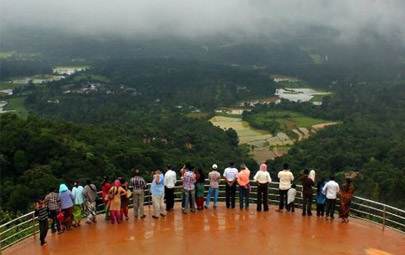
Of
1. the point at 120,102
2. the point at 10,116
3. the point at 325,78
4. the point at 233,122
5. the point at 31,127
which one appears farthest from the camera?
the point at 325,78

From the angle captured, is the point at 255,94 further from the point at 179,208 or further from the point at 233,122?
the point at 179,208

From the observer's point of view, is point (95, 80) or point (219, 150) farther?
point (95, 80)

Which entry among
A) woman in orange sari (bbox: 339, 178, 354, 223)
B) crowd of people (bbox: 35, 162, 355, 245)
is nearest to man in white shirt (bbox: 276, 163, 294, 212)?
crowd of people (bbox: 35, 162, 355, 245)

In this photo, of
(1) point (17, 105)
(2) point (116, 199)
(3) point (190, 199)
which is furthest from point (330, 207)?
(1) point (17, 105)

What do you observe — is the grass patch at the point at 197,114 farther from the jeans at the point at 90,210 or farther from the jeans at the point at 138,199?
the jeans at the point at 90,210

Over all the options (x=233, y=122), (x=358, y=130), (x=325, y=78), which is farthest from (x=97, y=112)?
(x=325, y=78)

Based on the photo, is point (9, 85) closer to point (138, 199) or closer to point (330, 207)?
point (138, 199)
